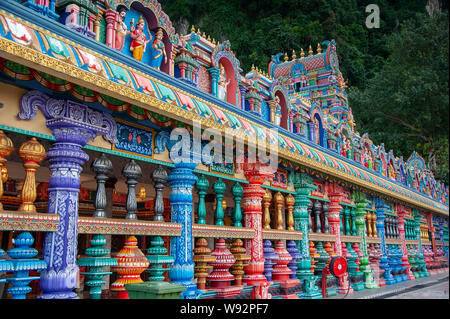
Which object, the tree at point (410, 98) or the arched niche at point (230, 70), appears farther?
the tree at point (410, 98)

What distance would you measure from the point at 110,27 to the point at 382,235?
30.6 ft

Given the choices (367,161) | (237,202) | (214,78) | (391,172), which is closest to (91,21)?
(214,78)

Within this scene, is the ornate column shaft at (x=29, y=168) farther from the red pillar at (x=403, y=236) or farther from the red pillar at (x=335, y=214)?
the red pillar at (x=403, y=236)

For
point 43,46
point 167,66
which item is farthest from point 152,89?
point 43,46

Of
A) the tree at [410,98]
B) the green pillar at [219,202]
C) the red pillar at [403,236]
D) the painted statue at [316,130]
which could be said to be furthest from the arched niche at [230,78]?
the tree at [410,98]

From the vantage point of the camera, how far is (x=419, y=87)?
68.5 feet

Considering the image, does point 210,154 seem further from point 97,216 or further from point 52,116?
point 52,116

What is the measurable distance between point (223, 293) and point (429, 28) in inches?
906

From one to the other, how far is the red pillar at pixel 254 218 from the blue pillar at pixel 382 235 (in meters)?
5.96

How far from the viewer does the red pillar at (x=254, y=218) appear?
6039 millimetres

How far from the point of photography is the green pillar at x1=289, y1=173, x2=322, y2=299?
721 cm

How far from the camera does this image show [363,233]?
9867 millimetres

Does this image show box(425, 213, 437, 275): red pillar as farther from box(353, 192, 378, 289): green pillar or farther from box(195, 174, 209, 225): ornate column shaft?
box(195, 174, 209, 225): ornate column shaft

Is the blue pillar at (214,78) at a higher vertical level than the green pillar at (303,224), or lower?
higher
